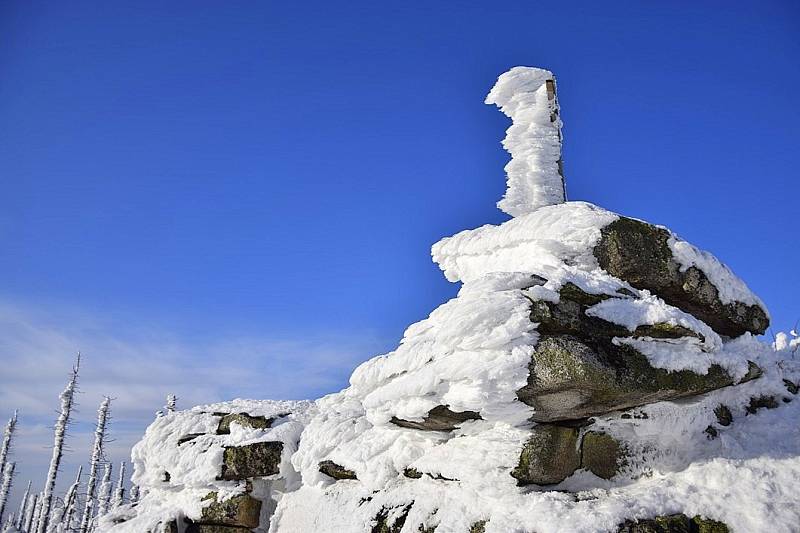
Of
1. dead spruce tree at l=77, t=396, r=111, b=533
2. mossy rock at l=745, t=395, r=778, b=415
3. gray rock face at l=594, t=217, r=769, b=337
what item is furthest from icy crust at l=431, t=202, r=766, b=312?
dead spruce tree at l=77, t=396, r=111, b=533

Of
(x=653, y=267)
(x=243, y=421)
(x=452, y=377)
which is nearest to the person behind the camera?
(x=452, y=377)

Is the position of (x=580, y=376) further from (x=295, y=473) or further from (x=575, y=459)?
(x=295, y=473)

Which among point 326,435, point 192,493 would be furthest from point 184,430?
point 326,435

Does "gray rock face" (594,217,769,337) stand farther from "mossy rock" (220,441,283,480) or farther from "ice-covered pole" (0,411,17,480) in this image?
"ice-covered pole" (0,411,17,480)

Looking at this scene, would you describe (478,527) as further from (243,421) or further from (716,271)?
(243,421)

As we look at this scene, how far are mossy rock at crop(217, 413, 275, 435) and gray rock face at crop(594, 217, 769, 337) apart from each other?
35.6 ft

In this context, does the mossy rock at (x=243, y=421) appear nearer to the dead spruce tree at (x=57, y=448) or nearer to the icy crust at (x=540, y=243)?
the icy crust at (x=540, y=243)

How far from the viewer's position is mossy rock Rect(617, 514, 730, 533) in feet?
29.2

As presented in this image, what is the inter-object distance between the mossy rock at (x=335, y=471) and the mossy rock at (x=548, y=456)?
4.91 m

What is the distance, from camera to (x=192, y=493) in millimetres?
15930

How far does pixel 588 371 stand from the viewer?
955 centimetres

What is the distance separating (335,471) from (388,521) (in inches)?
104

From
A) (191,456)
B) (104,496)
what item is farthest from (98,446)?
(191,456)

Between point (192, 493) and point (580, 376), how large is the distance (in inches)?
483
